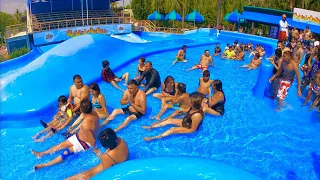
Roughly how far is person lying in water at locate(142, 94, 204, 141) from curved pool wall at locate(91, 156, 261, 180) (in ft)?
4.45

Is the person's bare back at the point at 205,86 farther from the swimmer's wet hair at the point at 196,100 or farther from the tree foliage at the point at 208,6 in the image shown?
the tree foliage at the point at 208,6

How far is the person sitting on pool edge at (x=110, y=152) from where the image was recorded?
3586mm

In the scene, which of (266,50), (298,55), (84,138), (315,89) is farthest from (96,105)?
(266,50)

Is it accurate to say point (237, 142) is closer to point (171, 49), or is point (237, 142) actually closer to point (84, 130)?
point (84, 130)

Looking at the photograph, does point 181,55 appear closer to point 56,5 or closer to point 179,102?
point 179,102

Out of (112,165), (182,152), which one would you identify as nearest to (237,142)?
(182,152)

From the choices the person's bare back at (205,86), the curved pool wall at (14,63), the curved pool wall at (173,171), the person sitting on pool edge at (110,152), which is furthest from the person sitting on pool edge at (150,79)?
the curved pool wall at (14,63)

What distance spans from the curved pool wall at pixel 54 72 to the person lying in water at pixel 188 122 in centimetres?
261

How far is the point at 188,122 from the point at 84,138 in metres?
1.83

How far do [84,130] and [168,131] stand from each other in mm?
1571

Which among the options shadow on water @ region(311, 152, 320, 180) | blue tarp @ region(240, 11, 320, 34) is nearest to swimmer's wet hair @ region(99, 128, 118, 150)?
shadow on water @ region(311, 152, 320, 180)

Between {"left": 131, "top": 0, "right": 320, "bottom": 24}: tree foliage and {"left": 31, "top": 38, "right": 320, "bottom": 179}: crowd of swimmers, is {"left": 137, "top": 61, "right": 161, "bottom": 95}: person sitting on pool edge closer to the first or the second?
{"left": 31, "top": 38, "right": 320, "bottom": 179}: crowd of swimmers

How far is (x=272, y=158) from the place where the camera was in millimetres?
4777

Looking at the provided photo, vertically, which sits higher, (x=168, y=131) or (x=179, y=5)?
(x=179, y=5)
